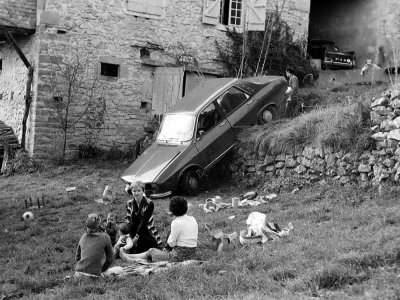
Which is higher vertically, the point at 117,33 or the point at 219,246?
the point at 117,33

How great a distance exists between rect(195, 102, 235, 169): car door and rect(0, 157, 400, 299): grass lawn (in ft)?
4.55

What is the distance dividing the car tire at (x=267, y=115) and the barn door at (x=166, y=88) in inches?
170

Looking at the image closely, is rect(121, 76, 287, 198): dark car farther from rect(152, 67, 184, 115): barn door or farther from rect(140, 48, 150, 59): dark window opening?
rect(140, 48, 150, 59): dark window opening

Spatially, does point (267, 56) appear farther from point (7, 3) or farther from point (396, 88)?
point (396, 88)

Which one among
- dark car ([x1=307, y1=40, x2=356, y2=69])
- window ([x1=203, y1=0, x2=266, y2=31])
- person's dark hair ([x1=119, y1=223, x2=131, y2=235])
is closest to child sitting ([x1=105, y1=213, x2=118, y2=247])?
person's dark hair ([x1=119, y1=223, x2=131, y2=235])

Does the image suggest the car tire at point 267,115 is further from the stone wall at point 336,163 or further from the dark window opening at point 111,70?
the dark window opening at point 111,70

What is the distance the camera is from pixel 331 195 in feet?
32.7

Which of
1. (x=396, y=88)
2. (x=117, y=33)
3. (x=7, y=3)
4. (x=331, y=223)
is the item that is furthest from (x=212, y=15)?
(x=331, y=223)

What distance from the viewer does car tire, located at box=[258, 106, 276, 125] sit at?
1338 cm

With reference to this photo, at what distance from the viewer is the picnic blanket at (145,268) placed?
6.74m

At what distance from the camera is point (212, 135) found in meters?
12.7

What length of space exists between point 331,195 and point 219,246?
3.10 meters

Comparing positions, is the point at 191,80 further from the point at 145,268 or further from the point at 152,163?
the point at 145,268

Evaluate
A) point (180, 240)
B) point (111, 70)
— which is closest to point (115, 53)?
point (111, 70)
